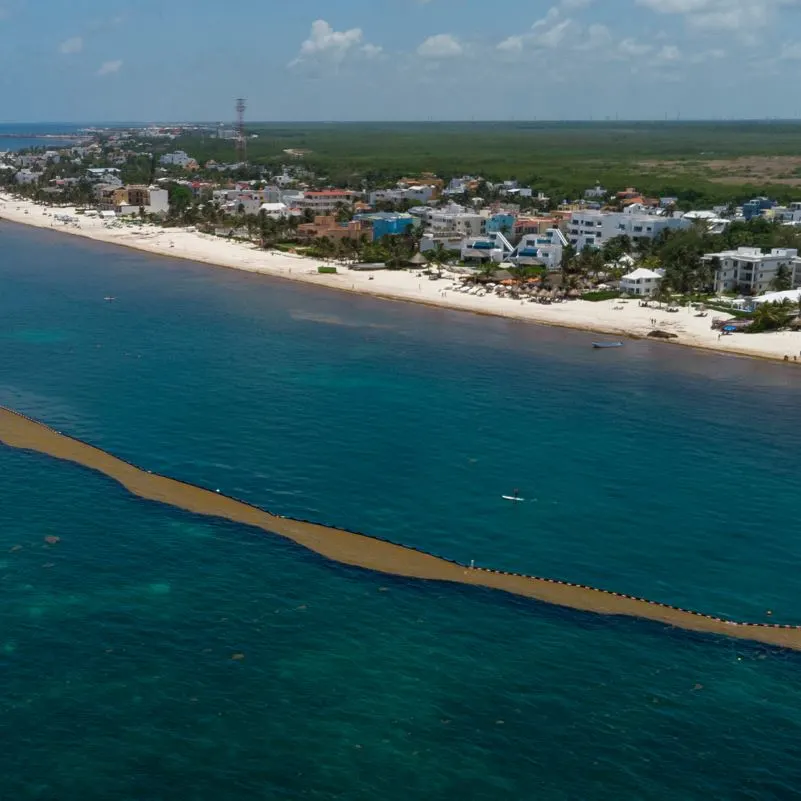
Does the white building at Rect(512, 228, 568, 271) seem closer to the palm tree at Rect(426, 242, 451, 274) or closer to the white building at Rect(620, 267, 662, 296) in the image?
the palm tree at Rect(426, 242, 451, 274)

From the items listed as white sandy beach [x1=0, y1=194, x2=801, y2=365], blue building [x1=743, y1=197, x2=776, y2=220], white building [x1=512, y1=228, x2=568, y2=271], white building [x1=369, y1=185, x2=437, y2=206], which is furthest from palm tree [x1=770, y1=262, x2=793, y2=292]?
white building [x1=369, y1=185, x2=437, y2=206]

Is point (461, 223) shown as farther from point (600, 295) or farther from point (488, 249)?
point (600, 295)

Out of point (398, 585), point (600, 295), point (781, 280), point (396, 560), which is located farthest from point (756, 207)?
point (398, 585)

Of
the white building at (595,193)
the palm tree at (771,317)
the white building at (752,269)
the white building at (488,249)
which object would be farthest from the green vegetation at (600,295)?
the white building at (595,193)

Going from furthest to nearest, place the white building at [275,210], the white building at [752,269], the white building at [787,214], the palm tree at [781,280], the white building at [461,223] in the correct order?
the white building at [275,210]
the white building at [787,214]
the white building at [461,223]
the white building at [752,269]
the palm tree at [781,280]

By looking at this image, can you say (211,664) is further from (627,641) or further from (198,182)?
(198,182)

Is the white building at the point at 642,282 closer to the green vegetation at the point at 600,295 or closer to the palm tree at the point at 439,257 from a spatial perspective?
the green vegetation at the point at 600,295

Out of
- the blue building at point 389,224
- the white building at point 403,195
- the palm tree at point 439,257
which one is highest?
the white building at point 403,195

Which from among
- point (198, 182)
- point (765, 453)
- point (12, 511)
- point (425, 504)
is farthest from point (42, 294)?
point (198, 182)
